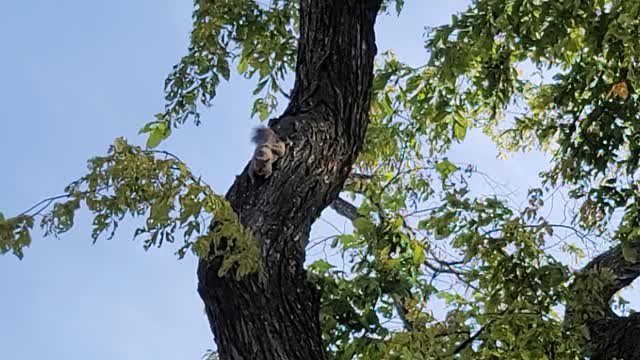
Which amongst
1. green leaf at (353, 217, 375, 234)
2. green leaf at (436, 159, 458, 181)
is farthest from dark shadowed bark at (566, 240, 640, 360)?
green leaf at (353, 217, 375, 234)

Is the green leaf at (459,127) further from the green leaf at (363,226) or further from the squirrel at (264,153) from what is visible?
the squirrel at (264,153)

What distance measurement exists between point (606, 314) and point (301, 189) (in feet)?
4.41

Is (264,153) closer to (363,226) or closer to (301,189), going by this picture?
(301,189)

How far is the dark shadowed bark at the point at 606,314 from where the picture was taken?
9.18 ft

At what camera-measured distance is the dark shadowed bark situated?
2797 mm

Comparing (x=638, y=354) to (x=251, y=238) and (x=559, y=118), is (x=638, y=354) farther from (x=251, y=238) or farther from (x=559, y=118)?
(x=251, y=238)

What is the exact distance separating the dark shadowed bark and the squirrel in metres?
1.00

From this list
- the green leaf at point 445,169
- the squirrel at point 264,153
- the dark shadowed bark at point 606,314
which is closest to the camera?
the squirrel at point 264,153

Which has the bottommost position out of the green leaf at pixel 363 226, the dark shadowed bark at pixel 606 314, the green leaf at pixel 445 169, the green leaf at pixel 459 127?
the dark shadowed bark at pixel 606 314

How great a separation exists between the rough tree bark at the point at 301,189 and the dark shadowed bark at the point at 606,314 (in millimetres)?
801

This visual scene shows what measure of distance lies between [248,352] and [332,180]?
607mm

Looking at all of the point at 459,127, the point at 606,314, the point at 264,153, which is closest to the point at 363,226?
the point at 459,127

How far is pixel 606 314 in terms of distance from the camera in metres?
3.26

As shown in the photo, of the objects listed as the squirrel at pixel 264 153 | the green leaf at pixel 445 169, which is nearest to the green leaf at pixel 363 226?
the green leaf at pixel 445 169
